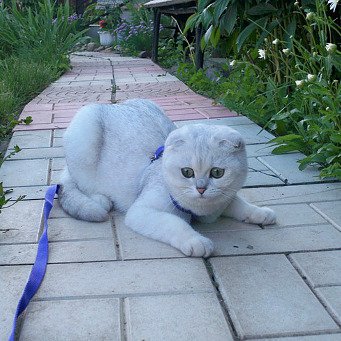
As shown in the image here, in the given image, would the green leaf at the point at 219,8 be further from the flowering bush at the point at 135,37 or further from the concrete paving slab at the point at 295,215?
the flowering bush at the point at 135,37

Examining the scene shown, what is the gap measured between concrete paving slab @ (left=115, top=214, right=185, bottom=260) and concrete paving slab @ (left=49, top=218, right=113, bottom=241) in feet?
0.27

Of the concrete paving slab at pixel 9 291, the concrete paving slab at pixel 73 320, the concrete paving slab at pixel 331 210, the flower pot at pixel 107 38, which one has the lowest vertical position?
the flower pot at pixel 107 38

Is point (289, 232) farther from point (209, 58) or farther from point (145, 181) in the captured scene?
point (209, 58)

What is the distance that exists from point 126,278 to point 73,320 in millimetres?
361

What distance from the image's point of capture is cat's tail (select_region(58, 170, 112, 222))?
2848mm

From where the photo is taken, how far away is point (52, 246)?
8.48ft

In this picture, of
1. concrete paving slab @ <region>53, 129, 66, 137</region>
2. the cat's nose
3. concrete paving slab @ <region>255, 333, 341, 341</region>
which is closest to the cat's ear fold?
the cat's nose

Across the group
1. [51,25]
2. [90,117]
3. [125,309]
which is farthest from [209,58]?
[125,309]

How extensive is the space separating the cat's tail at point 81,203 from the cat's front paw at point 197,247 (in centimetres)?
58

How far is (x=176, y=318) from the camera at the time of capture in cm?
197

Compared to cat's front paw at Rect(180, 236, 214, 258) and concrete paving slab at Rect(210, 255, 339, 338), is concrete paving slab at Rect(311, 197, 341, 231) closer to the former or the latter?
concrete paving slab at Rect(210, 255, 339, 338)

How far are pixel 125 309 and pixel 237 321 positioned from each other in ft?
1.27

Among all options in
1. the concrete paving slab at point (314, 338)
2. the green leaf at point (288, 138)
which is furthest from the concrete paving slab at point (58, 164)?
the concrete paving slab at point (314, 338)

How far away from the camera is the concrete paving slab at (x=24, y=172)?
137 inches
